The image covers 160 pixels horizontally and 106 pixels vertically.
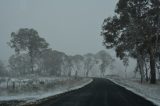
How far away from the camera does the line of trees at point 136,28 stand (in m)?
42.9

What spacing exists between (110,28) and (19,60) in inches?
3507

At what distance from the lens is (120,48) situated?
158 feet

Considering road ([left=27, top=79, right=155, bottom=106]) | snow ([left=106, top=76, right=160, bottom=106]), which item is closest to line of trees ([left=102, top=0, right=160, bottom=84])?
snow ([left=106, top=76, right=160, bottom=106])

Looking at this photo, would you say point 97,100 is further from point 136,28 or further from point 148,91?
point 136,28

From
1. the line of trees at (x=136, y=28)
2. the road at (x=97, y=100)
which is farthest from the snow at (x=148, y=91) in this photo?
the line of trees at (x=136, y=28)

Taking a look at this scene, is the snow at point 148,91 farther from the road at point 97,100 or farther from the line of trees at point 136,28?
the line of trees at point 136,28

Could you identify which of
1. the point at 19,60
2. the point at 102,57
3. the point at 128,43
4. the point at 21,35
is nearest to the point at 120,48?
the point at 128,43

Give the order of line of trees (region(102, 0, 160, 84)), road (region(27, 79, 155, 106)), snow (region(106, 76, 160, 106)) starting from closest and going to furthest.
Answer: road (region(27, 79, 155, 106))
snow (region(106, 76, 160, 106))
line of trees (region(102, 0, 160, 84))

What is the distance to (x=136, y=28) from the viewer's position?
43750 millimetres

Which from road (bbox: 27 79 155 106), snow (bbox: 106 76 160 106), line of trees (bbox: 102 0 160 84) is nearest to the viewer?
road (bbox: 27 79 155 106)

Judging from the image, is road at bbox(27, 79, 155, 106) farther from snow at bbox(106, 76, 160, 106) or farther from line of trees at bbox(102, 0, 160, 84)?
line of trees at bbox(102, 0, 160, 84)

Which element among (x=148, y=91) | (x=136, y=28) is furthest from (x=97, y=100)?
(x=136, y=28)

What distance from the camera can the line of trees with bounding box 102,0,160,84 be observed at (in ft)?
141

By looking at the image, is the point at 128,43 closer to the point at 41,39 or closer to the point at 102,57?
the point at 41,39
